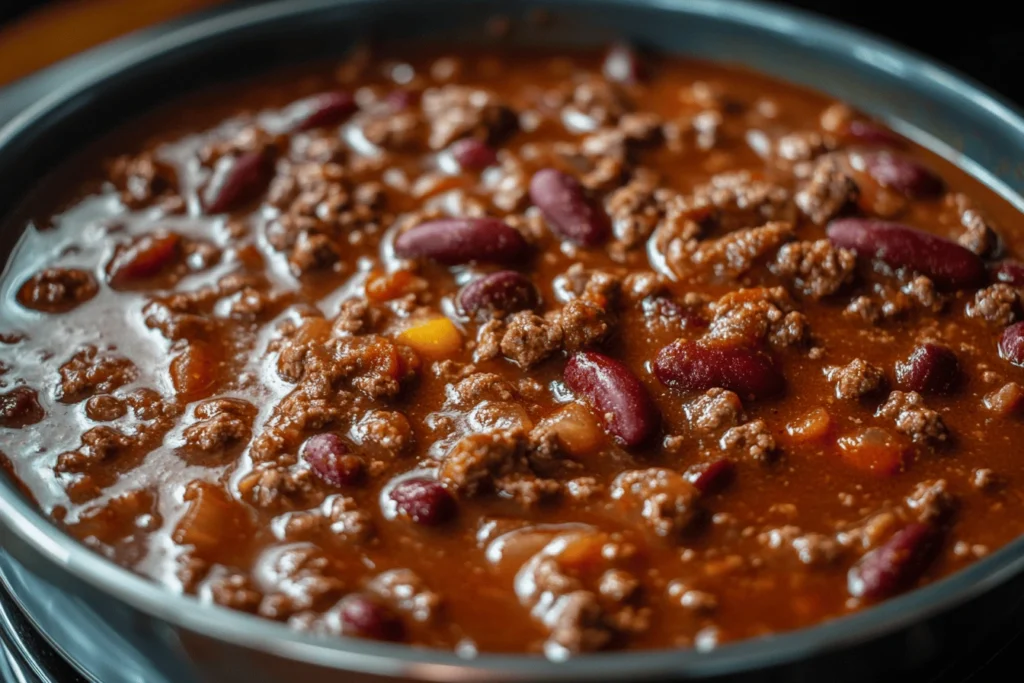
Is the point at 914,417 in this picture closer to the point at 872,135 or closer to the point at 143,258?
the point at 872,135

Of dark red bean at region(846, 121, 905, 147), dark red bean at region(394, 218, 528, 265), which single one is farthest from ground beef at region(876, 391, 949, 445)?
dark red bean at region(846, 121, 905, 147)

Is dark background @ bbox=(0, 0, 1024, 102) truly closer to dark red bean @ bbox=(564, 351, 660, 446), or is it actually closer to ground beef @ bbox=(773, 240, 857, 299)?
ground beef @ bbox=(773, 240, 857, 299)

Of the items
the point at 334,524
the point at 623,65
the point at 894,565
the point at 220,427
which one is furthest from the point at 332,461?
the point at 623,65

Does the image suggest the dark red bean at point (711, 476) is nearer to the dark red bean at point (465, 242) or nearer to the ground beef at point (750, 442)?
the ground beef at point (750, 442)

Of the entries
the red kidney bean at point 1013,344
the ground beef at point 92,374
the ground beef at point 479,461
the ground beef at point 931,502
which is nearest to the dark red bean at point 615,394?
the ground beef at point 479,461

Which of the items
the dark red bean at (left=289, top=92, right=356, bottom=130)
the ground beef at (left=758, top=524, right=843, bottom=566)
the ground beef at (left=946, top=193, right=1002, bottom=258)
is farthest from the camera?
the dark red bean at (left=289, top=92, right=356, bottom=130)

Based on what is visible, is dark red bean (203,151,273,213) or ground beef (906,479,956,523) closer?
ground beef (906,479,956,523)

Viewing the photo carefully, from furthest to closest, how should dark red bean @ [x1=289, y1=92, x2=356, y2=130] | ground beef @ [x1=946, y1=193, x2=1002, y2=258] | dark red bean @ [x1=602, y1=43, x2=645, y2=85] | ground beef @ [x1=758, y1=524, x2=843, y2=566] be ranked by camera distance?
dark red bean @ [x1=602, y1=43, x2=645, y2=85]
dark red bean @ [x1=289, y1=92, x2=356, y2=130]
ground beef @ [x1=946, y1=193, x2=1002, y2=258]
ground beef @ [x1=758, y1=524, x2=843, y2=566]

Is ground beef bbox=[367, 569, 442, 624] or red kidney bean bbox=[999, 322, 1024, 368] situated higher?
red kidney bean bbox=[999, 322, 1024, 368]

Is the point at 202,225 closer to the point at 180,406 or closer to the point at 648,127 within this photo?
the point at 180,406
